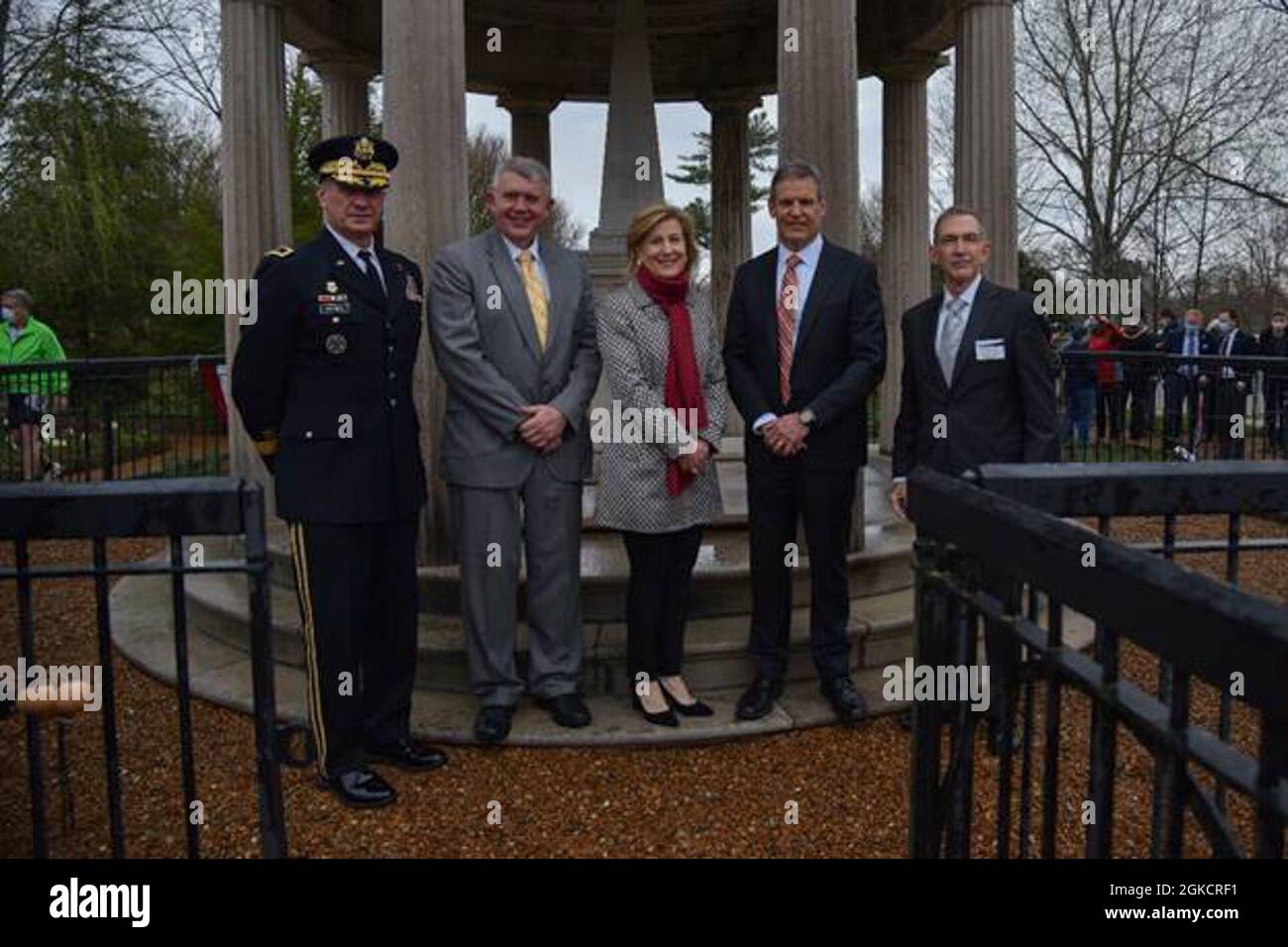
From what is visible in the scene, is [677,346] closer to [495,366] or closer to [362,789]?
[495,366]

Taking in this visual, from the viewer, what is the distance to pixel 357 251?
427 centimetres

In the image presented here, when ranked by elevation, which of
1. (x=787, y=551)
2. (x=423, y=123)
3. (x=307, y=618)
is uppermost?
(x=423, y=123)

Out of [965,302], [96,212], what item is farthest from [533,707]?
[96,212]

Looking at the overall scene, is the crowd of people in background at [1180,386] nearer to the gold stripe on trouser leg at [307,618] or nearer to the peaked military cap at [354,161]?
the peaked military cap at [354,161]

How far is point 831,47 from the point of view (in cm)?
580

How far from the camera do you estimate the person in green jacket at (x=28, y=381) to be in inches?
473

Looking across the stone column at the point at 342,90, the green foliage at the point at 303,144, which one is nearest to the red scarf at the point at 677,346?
the stone column at the point at 342,90

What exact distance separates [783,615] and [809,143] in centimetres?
257

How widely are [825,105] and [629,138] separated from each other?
3.78 m

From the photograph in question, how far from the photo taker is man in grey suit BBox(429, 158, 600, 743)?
4594 millimetres

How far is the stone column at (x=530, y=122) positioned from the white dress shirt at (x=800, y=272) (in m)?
7.71

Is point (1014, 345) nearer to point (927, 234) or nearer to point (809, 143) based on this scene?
point (809, 143)

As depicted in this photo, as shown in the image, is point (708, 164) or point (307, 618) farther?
point (708, 164)
